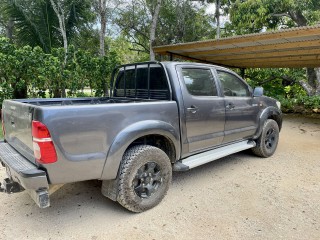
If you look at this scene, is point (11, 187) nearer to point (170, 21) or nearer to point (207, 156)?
point (207, 156)

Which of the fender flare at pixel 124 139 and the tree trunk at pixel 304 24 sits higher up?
the tree trunk at pixel 304 24

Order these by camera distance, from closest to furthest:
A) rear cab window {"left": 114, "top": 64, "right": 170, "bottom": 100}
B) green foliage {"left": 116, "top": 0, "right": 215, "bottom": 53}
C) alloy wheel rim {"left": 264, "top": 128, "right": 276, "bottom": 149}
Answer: rear cab window {"left": 114, "top": 64, "right": 170, "bottom": 100} → alloy wheel rim {"left": 264, "top": 128, "right": 276, "bottom": 149} → green foliage {"left": 116, "top": 0, "right": 215, "bottom": 53}

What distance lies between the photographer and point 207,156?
3648mm

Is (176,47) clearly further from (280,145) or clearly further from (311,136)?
(311,136)

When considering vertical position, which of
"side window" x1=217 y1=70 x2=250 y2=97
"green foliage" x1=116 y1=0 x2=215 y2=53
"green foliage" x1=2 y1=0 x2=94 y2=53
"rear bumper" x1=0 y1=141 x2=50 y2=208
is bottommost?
"rear bumper" x1=0 y1=141 x2=50 y2=208

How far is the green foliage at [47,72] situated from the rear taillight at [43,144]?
5075 mm

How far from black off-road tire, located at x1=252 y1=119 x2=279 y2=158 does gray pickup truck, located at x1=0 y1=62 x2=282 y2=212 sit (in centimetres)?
22

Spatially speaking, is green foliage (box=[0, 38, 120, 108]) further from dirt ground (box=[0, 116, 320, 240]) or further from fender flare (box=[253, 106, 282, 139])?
fender flare (box=[253, 106, 282, 139])

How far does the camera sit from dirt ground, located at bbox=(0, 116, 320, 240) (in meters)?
2.53

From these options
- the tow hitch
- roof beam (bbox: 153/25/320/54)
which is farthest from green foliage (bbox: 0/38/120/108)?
the tow hitch

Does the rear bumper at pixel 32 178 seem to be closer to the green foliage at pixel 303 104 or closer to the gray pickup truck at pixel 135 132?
the gray pickup truck at pixel 135 132

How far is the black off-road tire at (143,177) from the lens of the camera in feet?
8.91

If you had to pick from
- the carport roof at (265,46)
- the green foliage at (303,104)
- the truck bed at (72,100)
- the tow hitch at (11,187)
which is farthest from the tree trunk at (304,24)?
the tow hitch at (11,187)

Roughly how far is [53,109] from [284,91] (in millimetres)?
14551
